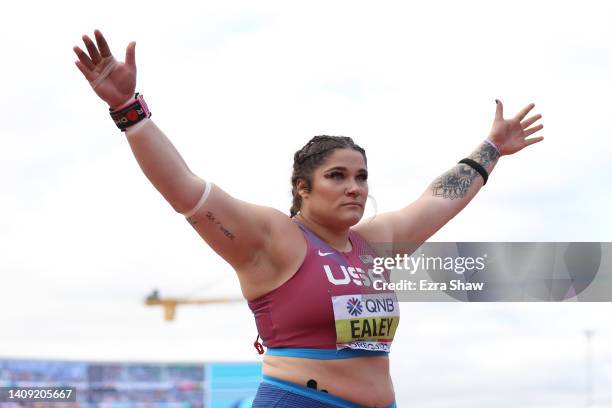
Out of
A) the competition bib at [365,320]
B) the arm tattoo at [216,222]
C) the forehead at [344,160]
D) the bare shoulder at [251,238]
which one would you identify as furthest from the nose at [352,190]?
the arm tattoo at [216,222]

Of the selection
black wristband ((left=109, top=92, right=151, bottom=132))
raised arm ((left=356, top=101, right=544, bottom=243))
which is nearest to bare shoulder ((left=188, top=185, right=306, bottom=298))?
Result: black wristband ((left=109, top=92, right=151, bottom=132))

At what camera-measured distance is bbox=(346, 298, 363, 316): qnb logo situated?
4.46 m

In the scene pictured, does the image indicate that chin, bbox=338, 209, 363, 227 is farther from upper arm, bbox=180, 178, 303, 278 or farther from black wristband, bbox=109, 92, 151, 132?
black wristband, bbox=109, 92, 151, 132

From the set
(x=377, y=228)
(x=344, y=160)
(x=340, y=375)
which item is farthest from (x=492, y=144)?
(x=340, y=375)

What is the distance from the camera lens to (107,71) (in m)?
4.02

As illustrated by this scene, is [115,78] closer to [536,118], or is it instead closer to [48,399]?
[536,118]

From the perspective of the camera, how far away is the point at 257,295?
4.52 m

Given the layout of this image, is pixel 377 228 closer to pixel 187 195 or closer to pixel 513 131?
pixel 513 131

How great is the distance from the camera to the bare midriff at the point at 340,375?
14.4 feet

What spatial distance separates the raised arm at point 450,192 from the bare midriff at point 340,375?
0.99 meters

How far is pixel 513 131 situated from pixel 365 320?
232 centimetres

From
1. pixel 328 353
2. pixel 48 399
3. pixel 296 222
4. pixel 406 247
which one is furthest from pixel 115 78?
pixel 48 399

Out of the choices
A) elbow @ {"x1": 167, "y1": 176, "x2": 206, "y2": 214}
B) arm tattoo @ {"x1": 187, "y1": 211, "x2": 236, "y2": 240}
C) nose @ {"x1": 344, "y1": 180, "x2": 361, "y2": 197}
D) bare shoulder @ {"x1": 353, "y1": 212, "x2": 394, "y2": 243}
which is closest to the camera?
elbow @ {"x1": 167, "y1": 176, "x2": 206, "y2": 214}

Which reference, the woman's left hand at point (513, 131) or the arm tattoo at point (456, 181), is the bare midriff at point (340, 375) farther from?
the woman's left hand at point (513, 131)
